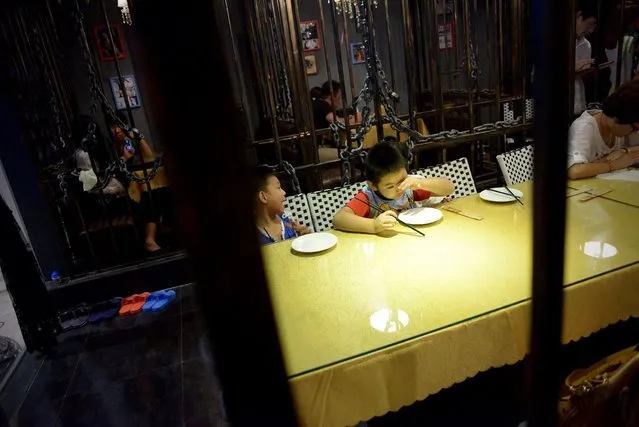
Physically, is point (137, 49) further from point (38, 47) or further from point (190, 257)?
point (38, 47)

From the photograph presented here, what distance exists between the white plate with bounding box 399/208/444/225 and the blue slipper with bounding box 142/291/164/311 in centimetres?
231

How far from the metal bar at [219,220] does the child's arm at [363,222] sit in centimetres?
163

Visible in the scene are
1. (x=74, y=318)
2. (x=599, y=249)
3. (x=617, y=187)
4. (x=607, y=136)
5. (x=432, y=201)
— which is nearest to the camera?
(x=599, y=249)

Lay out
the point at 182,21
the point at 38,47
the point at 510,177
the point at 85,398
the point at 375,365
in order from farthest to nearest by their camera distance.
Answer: the point at 38,47
the point at 510,177
the point at 85,398
the point at 375,365
the point at 182,21

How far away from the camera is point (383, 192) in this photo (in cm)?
227

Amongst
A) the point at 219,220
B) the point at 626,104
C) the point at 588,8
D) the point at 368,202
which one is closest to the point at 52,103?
the point at 368,202

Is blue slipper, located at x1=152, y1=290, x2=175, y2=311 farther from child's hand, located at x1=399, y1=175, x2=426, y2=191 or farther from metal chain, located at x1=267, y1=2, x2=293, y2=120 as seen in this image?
child's hand, located at x1=399, y1=175, x2=426, y2=191

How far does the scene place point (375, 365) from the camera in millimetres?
1172

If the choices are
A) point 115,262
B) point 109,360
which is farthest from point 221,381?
point 115,262

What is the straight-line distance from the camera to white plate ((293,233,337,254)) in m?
1.90

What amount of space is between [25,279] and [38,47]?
6.98ft

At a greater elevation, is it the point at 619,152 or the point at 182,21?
the point at 182,21

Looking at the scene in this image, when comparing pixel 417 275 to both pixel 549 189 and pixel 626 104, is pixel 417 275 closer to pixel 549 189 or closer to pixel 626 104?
pixel 549 189

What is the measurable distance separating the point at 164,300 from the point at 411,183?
2.36m
